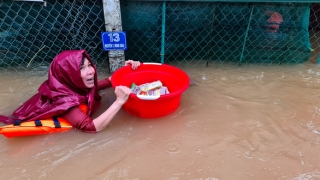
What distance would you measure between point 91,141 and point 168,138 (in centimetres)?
57

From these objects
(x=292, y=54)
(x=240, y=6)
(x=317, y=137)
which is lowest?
(x=317, y=137)

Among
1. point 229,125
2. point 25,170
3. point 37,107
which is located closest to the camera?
point 25,170

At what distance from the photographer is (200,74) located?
2.88 meters

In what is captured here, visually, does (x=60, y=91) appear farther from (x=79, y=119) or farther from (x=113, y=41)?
(x=113, y=41)

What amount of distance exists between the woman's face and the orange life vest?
181 millimetres

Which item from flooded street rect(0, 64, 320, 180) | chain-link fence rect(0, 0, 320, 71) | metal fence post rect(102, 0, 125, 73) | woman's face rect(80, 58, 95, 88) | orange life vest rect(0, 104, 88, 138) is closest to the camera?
flooded street rect(0, 64, 320, 180)

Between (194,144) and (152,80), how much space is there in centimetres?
90

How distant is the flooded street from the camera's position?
156 cm

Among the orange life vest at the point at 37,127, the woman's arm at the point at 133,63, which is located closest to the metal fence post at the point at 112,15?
A: the woman's arm at the point at 133,63

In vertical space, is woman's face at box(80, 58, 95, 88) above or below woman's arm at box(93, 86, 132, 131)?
above

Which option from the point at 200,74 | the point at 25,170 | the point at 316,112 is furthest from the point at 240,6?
the point at 25,170

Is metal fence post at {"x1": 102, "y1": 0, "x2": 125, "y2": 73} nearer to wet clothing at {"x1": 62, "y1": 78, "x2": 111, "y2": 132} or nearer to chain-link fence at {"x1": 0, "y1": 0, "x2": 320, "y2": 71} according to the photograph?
chain-link fence at {"x1": 0, "y1": 0, "x2": 320, "y2": 71}

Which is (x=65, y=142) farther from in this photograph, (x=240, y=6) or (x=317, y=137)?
(x=240, y=6)

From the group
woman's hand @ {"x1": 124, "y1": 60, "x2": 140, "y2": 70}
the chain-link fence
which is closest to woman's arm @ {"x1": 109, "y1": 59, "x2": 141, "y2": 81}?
woman's hand @ {"x1": 124, "y1": 60, "x2": 140, "y2": 70}
